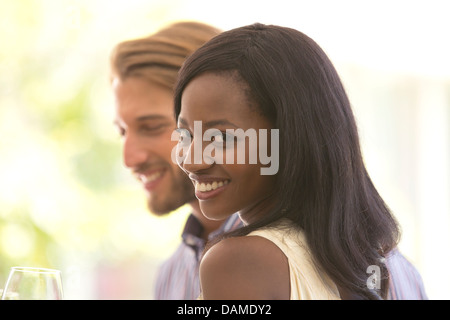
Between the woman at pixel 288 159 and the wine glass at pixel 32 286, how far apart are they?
183 millimetres

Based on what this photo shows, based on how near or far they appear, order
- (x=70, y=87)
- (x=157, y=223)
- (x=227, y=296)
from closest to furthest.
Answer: (x=227, y=296), (x=70, y=87), (x=157, y=223)

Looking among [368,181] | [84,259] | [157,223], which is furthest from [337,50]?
[368,181]

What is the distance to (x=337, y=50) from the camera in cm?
350

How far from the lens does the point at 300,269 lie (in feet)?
1.90

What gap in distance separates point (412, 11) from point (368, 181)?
2.79 meters

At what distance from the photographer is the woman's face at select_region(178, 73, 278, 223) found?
628mm

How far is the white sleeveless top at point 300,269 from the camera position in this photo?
0.57 meters

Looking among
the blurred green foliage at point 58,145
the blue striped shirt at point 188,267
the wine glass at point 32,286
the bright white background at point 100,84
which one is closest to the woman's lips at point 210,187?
the wine glass at point 32,286

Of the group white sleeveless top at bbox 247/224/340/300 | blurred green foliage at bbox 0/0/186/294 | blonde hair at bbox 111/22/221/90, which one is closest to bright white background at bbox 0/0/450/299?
blurred green foliage at bbox 0/0/186/294

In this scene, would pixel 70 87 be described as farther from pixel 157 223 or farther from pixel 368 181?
pixel 368 181

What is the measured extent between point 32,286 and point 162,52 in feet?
2.38

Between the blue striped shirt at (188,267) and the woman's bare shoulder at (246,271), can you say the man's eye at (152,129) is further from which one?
the woman's bare shoulder at (246,271)

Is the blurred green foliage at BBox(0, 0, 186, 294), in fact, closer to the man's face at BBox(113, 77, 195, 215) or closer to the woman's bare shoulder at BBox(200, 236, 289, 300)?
the man's face at BBox(113, 77, 195, 215)

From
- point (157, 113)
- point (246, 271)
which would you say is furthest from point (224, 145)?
point (157, 113)
